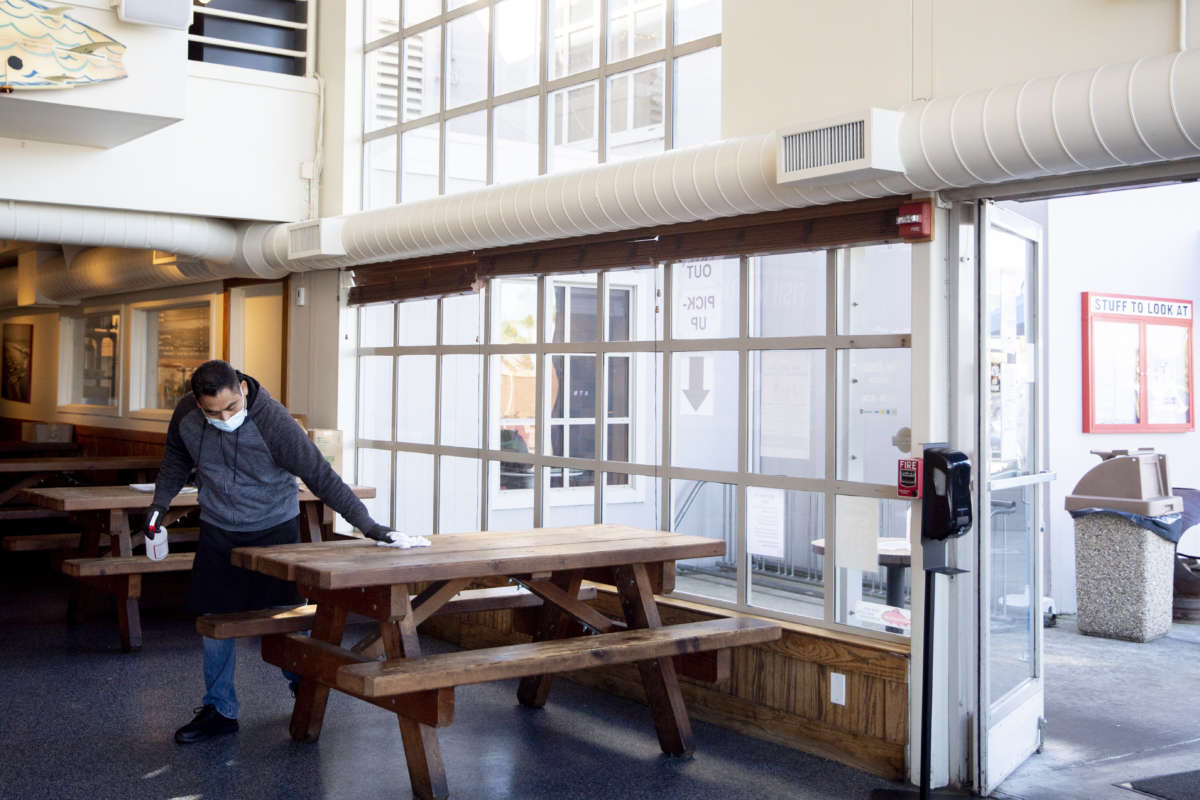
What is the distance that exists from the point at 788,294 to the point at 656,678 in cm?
170

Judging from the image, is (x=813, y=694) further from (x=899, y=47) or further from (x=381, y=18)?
(x=381, y=18)

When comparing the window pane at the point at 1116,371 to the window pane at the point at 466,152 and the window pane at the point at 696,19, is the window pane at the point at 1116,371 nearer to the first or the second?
the window pane at the point at 696,19

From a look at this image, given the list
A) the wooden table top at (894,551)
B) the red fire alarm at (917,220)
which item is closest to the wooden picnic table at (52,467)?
the wooden table top at (894,551)

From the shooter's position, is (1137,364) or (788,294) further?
(1137,364)

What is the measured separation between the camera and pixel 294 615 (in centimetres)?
479

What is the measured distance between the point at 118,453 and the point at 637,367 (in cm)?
694

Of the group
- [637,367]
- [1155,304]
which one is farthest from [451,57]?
[1155,304]

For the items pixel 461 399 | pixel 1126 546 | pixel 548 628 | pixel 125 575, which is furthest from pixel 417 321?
pixel 1126 546

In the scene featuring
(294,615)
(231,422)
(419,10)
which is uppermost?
(419,10)

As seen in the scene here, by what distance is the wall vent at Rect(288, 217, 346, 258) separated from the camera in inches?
267

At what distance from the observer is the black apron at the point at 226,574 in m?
4.73

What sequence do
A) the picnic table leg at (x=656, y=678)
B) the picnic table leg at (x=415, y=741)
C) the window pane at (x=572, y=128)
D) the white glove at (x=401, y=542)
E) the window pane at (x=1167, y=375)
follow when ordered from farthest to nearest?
the window pane at (x=1167, y=375)
the window pane at (x=572, y=128)
the picnic table leg at (x=656, y=678)
the white glove at (x=401, y=542)
the picnic table leg at (x=415, y=741)

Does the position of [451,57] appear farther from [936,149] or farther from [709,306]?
[936,149]

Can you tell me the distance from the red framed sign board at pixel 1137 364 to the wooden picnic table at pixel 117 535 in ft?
15.8
